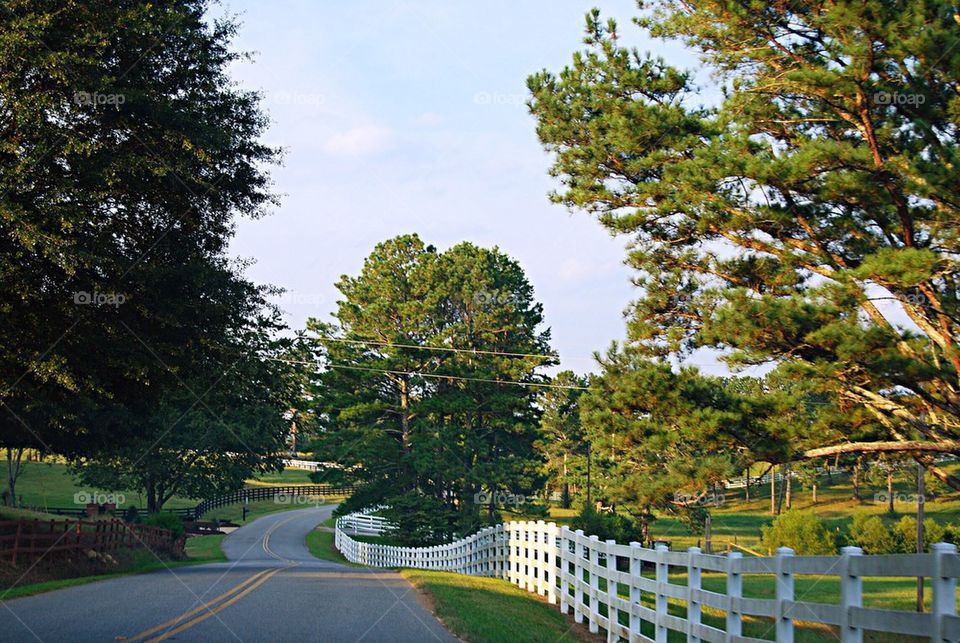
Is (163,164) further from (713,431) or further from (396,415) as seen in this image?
(396,415)

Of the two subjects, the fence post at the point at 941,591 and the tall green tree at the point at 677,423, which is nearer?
the fence post at the point at 941,591

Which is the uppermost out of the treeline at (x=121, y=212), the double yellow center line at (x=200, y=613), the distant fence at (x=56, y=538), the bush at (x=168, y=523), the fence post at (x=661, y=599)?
the treeline at (x=121, y=212)

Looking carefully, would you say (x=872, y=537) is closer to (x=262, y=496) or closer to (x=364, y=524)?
(x=364, y=524)

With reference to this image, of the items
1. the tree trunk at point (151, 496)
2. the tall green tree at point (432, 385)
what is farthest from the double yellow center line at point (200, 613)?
the tree trunk at point (151, 496)

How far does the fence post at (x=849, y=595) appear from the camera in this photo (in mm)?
5996

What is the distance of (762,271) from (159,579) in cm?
1466

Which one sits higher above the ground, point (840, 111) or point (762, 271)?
point (840, 111)

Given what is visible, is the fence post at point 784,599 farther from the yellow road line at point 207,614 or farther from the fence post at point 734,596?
the yellow road line at point 207,614

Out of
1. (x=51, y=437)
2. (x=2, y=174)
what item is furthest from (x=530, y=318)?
(x=2, y=174)

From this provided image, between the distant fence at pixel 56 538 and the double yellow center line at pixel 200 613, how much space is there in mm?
6671

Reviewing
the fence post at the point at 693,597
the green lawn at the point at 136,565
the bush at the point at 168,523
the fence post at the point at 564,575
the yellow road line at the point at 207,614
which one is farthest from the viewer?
the bush at the point at 168,523

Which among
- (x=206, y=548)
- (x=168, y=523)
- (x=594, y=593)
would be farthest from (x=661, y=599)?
(x=206, y=548)

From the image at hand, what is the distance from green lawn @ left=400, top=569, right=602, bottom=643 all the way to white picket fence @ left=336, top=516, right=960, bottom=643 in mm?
501

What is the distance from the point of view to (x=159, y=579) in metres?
19.5
